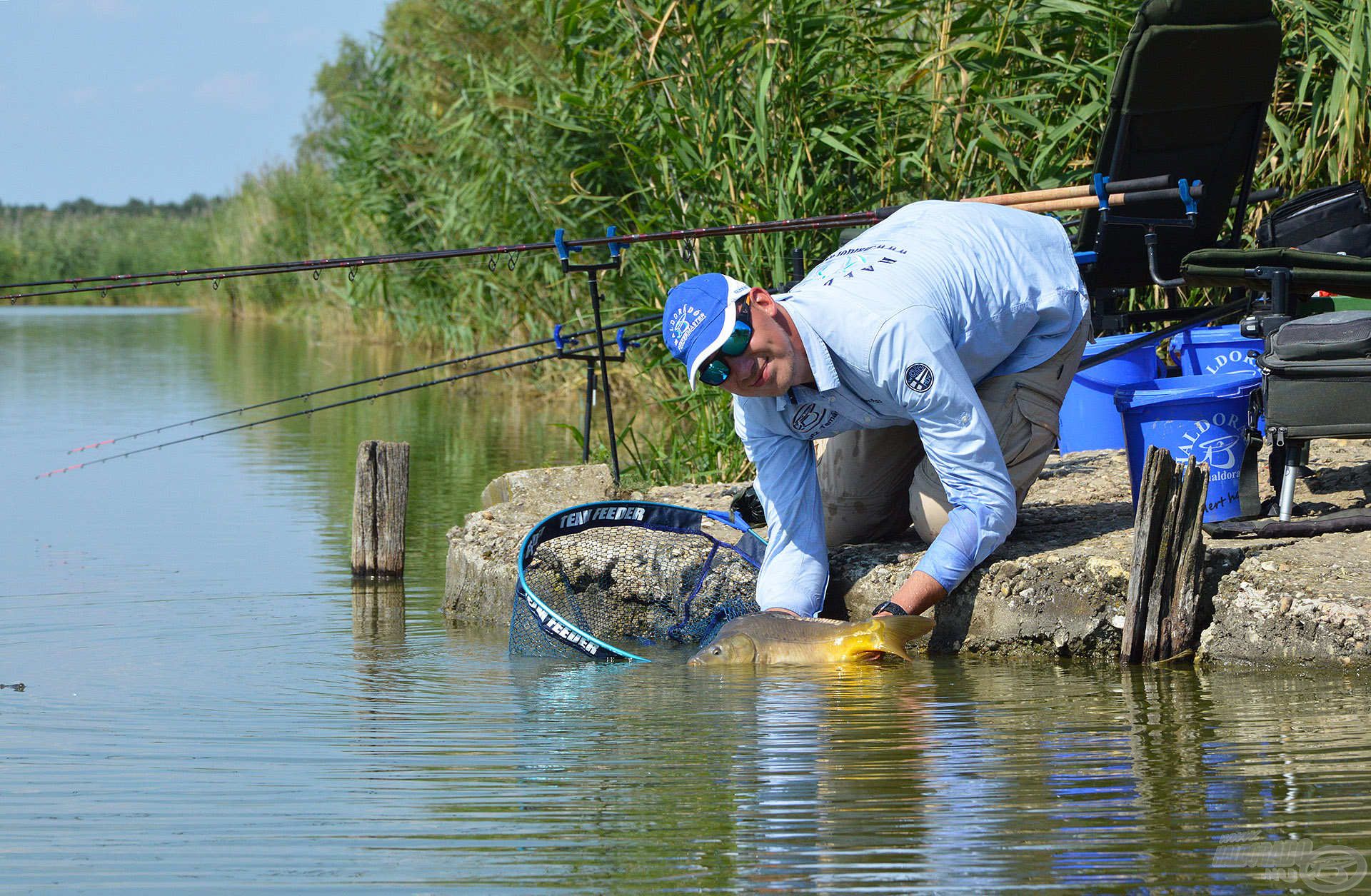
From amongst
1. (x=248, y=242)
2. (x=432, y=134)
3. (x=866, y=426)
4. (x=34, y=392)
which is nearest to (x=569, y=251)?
(x=866, y=426)

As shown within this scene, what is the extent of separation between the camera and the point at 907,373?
416 cm

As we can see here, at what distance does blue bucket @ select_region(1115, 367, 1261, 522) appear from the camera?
481cm

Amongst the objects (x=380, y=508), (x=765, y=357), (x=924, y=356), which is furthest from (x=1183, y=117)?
(x=380, y=508)

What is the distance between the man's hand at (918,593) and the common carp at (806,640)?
0.12 ft

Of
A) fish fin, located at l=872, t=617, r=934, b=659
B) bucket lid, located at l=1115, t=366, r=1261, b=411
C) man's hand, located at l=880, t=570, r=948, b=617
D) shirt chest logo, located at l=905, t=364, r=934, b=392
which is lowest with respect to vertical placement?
fish fin, located at l=872, t=617, r=934, b=659

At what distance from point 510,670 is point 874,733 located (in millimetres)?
1377

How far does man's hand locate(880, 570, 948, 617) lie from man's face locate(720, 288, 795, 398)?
2.15 feet

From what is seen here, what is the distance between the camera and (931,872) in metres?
2.74

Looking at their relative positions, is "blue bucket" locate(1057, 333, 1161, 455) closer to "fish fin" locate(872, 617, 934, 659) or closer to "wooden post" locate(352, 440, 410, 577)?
"fish fin" locate(872, 617, 934, 659)

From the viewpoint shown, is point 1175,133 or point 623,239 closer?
point 623,239

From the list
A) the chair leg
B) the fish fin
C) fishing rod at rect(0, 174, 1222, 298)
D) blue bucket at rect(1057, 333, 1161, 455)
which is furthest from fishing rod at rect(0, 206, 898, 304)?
the fish fin

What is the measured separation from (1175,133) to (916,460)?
198cm

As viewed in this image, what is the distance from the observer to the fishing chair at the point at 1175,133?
18.8 ft

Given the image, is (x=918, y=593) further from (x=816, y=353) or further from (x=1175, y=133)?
(x=1175, y=133)
